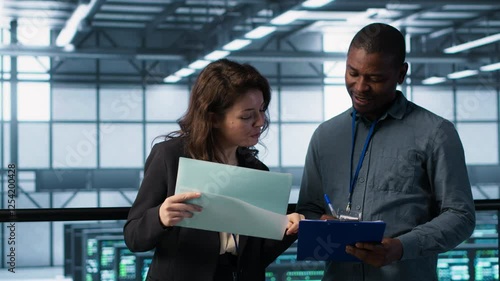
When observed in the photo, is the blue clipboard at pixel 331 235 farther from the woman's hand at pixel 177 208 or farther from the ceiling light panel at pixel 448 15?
the ceiling light panel at pixel 448 15

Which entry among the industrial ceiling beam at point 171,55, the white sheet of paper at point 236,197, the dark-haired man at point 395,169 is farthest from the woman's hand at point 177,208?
the industrial ceiling beam at point 171,55

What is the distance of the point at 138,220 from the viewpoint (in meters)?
1.44

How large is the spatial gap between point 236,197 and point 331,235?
0.19 metres

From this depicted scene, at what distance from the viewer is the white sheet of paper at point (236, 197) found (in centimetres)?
137

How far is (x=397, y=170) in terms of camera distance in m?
1.50

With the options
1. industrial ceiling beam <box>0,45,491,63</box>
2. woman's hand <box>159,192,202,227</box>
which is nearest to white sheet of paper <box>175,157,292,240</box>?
woman's hand <box>159,192,202,227</box>

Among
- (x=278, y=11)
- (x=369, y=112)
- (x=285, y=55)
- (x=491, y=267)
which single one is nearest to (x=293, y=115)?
(x=285, y=55)

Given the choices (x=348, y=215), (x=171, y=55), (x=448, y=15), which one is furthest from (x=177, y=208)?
(x=448, y=15)

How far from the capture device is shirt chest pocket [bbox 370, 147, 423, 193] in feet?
4.91

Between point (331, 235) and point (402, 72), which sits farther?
point (402, 72)

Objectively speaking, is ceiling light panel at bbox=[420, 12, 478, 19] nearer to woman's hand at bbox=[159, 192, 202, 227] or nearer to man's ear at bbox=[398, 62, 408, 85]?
man's ear at bbox=[398, 62, 408, 85]

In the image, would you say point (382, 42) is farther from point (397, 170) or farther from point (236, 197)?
point (236, 197)

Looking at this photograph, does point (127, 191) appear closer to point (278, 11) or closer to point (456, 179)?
point (278, 11)

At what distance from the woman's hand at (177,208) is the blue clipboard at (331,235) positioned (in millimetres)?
201
